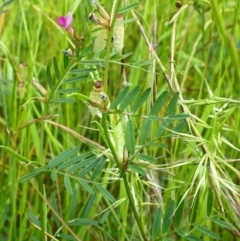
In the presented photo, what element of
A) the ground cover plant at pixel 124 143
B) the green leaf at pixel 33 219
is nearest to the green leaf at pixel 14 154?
the ground cover plant at pixel 124 143

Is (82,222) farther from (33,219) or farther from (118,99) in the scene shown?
(118,99)

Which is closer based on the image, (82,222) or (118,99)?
(118,99)

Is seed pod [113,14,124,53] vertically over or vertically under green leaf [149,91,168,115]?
over

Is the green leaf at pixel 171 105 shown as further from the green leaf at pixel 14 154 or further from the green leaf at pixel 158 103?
the green leaf at pixel 14 154

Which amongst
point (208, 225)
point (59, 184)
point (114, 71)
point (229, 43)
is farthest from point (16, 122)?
point (229, 43)

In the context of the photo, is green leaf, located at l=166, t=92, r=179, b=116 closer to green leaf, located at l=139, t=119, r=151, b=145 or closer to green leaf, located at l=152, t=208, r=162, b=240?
green leaf, located at l=139, t=119, r=151, b=145

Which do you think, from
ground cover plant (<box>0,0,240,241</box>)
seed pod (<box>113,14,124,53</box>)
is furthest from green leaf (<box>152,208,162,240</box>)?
seed pod (<box>113,14,124,53</box>)

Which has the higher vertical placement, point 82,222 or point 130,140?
point 130,140

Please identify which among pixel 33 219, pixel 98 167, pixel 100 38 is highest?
pixel 100 38

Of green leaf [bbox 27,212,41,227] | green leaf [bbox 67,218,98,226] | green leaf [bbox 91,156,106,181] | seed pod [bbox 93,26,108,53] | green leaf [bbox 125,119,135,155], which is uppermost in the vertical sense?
seed pod [bbox 93,26,108,53]

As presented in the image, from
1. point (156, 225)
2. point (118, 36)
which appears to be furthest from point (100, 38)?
point (156, 225)

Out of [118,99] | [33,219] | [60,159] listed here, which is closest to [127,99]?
[118,99]
